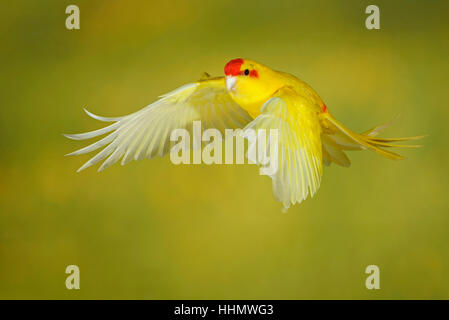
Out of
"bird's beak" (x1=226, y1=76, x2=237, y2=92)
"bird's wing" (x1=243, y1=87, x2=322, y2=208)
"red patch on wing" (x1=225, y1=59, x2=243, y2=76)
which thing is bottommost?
"bird's wing" (x1=243, y1=87, x2=322, y2=208)

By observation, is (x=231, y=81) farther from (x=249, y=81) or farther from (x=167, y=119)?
(x=167, y=119)

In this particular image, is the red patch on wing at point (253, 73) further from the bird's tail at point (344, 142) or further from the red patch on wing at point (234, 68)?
the bird's tail at point (344, 142)

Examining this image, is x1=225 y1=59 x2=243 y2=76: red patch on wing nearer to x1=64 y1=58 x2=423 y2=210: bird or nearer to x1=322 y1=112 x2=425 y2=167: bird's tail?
x1=64 y1=58 x2=423 y2=210: bird

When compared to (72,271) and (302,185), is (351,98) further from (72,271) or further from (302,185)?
(72,271)

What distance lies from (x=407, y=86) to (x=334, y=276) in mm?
504

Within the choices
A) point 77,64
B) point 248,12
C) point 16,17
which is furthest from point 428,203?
point 16,17

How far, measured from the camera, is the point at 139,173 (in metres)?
1.31

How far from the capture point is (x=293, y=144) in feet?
2.25

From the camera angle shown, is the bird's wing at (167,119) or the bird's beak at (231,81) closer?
the bird's beak at (231,81)

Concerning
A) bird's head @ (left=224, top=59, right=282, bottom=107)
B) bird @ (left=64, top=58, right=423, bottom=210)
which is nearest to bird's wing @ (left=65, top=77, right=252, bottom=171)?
bird @ (left=64, top=58, right=423, bottom=210)

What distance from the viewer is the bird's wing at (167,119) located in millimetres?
820

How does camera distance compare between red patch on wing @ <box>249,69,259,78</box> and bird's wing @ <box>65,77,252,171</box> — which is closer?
red patch on wing @ <box>249,69,259,78</box>

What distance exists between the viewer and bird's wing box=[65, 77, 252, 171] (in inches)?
32.3

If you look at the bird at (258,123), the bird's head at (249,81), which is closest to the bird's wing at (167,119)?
the bird at (258,123)
